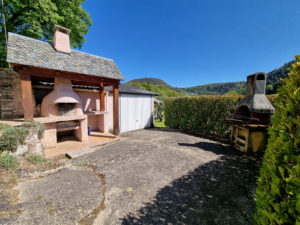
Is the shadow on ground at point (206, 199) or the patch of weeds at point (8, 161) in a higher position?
the patch of weeds at point (8, 161)

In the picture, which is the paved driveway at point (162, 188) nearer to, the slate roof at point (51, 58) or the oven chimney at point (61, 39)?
the slate roof at point (51, 58)

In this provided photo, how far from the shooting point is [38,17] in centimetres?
837

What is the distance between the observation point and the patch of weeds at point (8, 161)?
325 cm

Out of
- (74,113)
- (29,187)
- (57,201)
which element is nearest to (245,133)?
(57,201)

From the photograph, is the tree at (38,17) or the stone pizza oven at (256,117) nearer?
the stone pizza oven at (256,117)

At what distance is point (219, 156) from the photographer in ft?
16.0

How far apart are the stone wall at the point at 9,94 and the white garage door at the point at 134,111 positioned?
17.2 feet

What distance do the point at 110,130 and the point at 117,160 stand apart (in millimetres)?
4558

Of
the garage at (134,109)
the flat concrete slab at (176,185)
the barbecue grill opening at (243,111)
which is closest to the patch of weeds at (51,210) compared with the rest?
the flat concrete slab at (176,185)

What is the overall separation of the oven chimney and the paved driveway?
16.9 feet

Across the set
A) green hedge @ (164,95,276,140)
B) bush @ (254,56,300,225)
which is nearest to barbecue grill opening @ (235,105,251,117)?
green hedge @ (164,95,276,140)

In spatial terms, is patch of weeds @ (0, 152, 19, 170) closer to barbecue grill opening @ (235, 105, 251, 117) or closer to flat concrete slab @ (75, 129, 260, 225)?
flat concrete slab @ (75, 129, 260, 225)

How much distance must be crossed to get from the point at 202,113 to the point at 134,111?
16.8 ft

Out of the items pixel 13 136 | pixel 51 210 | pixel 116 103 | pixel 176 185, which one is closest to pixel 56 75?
pixel 13 136
